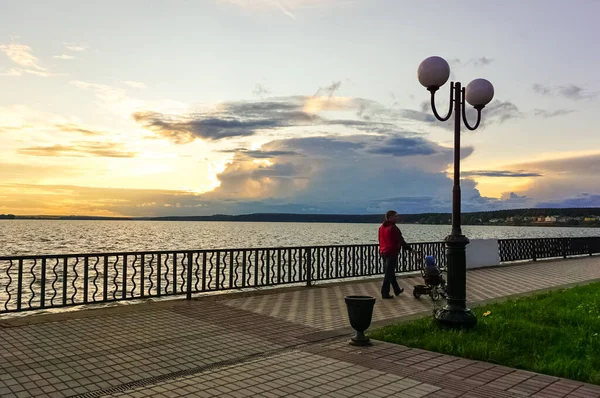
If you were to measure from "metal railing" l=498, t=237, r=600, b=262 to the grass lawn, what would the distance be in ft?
47.4

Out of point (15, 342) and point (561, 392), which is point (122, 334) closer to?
point (15, 342)

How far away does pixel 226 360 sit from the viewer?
23.1 feet

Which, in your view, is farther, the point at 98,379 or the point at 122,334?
the point at 122,334

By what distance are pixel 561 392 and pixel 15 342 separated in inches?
289

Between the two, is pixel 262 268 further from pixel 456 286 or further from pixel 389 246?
pixel 456 286

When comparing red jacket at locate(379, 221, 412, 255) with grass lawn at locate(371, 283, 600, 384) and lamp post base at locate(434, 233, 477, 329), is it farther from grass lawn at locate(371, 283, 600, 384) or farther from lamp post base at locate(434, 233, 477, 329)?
lamp post base at locate(434, 233, 477, 329)

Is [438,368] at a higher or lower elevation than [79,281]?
higher

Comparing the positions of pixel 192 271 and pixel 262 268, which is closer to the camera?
pixel 262 268

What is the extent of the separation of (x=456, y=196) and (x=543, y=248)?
69.2ft

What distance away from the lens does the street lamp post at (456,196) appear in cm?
898

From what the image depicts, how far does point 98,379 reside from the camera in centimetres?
612

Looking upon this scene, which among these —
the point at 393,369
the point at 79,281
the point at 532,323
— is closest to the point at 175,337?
the point at 393,369

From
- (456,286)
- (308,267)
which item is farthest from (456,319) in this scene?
(308,267)

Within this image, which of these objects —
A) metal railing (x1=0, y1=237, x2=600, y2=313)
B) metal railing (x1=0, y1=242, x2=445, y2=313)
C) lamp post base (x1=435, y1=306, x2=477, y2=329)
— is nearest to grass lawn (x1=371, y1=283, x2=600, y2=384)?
lamp post base (x1=435, y1=306, x2=477, y2=329)
